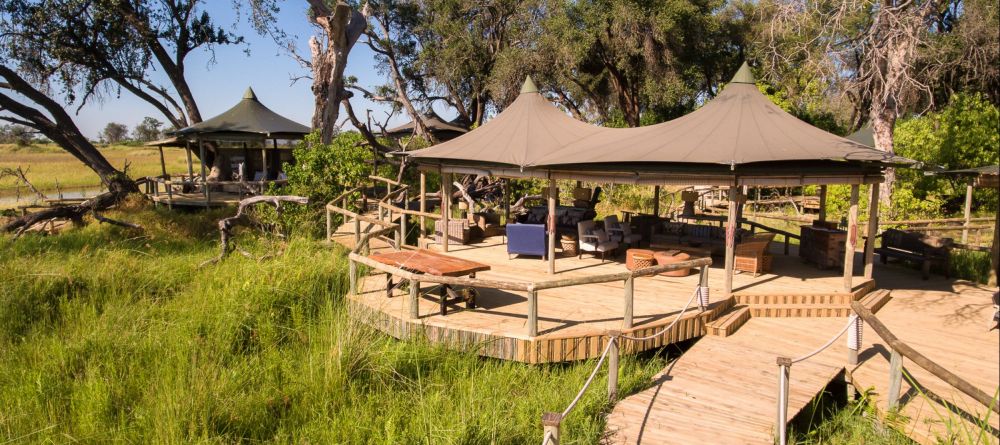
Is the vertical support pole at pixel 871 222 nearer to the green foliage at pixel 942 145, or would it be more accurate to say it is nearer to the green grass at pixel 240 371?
the green grass at pixel 240 371

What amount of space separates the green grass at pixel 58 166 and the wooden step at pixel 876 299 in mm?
28055

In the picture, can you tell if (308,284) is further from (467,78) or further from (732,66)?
(732,66)

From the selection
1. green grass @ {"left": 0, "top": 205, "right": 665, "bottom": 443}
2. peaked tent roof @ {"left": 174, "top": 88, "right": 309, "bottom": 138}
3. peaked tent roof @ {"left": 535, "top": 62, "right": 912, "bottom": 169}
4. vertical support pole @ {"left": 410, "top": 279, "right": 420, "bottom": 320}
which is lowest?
green grass @ {"left": 0, "top": 205, "right": 665, "bottom": 443}

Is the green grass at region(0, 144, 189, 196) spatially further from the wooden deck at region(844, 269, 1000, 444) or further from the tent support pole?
the wooden deck at region(844, 269, 1000, 444)

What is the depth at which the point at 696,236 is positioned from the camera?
10.8 m

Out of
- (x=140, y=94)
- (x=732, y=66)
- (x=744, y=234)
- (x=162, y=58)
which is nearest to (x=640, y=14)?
(x=732, y=66)

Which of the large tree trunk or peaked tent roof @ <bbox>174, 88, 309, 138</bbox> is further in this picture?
peaked tent roof @ <bbox>174, 88, 309, 138</bbox>

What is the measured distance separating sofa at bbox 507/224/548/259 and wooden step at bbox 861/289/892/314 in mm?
4760

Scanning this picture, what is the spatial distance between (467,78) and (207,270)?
2264cm

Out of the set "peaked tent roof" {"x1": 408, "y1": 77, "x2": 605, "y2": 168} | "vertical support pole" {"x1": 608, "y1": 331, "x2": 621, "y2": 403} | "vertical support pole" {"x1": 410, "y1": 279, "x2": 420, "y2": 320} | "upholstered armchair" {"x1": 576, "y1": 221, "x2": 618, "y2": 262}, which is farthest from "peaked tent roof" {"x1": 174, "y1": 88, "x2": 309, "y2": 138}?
"vertical support pole" {"x1": 608, "y1": 331, "x2": 621, "y2": 403}

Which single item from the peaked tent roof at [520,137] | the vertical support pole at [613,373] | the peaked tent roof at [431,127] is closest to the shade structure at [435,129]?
the peaked tent roof at [431,127]

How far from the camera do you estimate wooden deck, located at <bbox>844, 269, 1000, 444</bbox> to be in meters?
4.61

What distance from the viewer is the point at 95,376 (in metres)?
5.67

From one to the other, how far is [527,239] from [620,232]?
5.72ft
